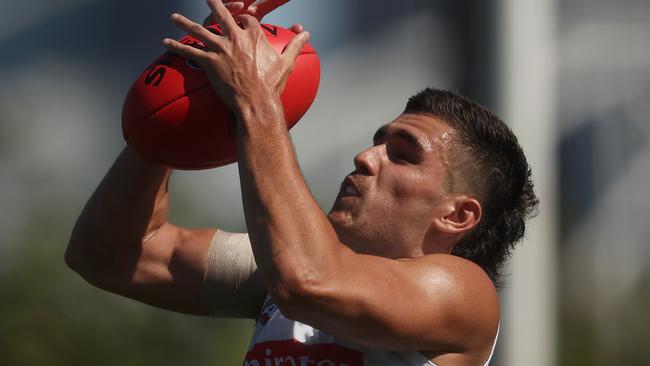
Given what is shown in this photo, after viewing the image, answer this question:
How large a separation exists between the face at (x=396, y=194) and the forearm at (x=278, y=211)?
392 millimetres

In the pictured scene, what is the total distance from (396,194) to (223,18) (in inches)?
24.5

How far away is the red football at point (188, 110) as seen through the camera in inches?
93.7

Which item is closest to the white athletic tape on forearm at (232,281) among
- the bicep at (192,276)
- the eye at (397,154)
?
the bicep at (192,276)

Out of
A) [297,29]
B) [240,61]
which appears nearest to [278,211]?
[240,61]

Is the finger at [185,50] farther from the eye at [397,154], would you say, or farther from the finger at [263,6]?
the eye at [397,154]

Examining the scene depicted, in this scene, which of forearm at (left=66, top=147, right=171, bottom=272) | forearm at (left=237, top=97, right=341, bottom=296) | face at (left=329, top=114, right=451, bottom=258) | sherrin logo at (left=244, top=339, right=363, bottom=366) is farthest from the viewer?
forearm at (left=66, top=147, right=171, bottom=272)

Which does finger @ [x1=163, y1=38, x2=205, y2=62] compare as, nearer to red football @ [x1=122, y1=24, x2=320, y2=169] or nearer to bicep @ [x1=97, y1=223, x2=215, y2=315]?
red football @ [x1=122, y1=24, x2=320, y2=169]

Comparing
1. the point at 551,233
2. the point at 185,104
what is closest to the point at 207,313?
the point at 185,104

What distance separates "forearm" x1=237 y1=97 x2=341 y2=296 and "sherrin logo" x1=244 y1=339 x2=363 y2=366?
0.39 meters

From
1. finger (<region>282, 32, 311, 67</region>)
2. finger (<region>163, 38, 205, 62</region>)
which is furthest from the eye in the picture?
finger (<region>163, 38, 205, 62</region>)

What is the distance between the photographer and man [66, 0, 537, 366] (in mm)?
2197

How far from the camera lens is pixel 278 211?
85.7 inches

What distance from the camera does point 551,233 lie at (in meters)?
3.85

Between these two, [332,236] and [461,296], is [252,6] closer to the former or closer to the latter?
[332,236]
